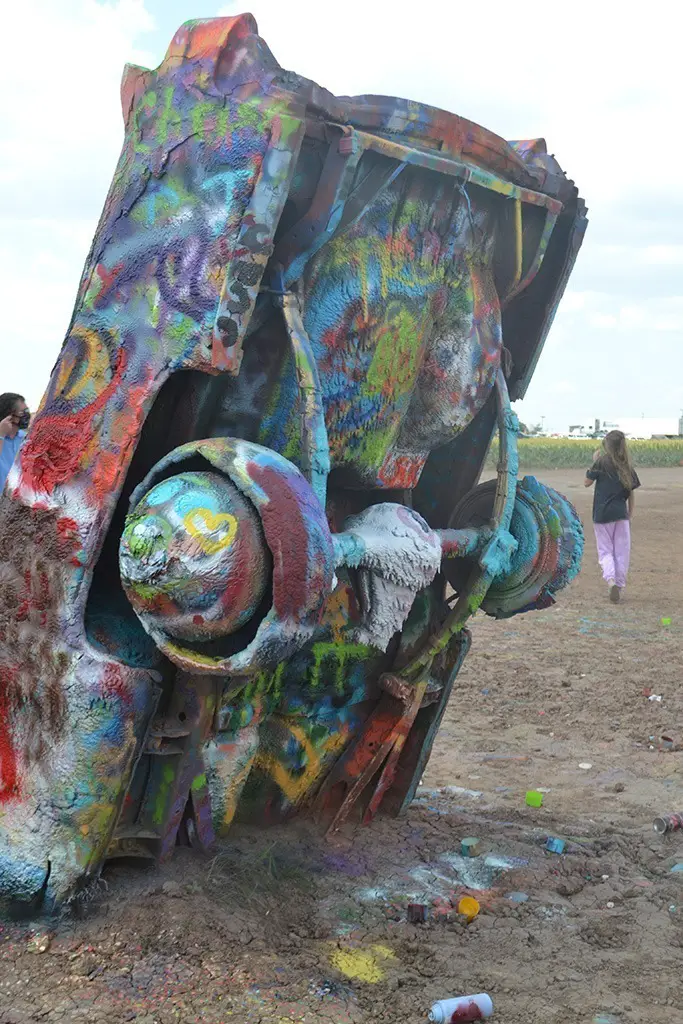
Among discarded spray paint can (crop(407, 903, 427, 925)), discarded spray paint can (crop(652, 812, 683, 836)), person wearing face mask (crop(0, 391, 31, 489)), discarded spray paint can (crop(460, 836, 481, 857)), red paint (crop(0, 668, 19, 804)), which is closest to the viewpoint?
red paint (crop(0, 668, 19, 804))

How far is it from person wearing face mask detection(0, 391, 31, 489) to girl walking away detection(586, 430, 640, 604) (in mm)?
6035

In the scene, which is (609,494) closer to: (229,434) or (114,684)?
(229,434)

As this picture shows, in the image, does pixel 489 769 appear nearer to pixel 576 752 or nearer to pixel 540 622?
pixel 576 752

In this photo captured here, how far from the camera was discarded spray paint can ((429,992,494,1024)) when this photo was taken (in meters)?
Answer: 2.88

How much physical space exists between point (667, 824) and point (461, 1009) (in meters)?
1.86

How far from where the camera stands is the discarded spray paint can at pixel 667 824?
4.48 meters

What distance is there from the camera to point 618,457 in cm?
1054

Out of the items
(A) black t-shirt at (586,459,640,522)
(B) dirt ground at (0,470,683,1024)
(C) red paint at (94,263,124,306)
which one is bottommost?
(B) dirt ground at (0,470,683,1024)

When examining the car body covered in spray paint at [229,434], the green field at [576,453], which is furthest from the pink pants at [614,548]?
the green field at [576,453]

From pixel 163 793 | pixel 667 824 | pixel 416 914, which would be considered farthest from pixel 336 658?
pixel 667 824

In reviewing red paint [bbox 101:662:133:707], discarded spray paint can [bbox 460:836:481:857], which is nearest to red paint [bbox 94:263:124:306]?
red paint [bbox 101:662:133:707]

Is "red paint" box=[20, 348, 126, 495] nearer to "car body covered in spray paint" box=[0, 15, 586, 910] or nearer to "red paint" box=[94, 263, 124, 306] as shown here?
"car body covered in spray paint" box=[0, 15, 586, 910]

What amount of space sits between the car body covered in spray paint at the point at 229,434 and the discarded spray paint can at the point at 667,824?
5.42ft

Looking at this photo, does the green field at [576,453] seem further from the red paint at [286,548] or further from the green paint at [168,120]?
the red paint at [286,548]
